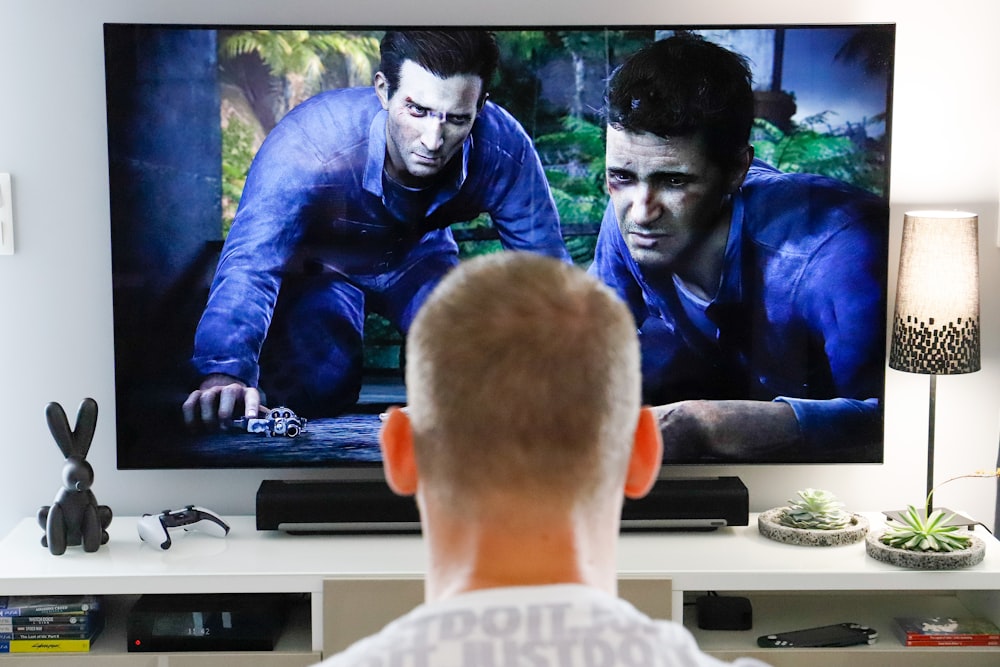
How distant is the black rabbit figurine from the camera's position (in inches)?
123

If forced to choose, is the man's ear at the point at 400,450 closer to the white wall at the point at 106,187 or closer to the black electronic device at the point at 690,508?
the black electronic device at the point at 690,508

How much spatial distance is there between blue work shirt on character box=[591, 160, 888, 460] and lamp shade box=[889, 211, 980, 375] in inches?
4.2

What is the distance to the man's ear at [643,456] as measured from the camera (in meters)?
1.03

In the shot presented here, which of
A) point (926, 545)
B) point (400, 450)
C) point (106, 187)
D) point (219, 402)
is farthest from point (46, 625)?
point (400, 450)

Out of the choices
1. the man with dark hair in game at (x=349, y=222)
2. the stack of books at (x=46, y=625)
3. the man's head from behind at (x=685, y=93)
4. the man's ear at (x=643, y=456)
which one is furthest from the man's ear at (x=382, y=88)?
the man's ear at (x=643, y=456)

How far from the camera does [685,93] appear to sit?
125 inches

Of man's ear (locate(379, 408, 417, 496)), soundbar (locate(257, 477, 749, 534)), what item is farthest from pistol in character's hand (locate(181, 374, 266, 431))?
man's ear (locate(379, 408, 417, 496))

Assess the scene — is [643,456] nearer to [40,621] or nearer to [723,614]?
[723,614]

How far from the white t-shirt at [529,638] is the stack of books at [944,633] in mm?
2469

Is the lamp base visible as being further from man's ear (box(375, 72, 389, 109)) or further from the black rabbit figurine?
the black rabbit figurine

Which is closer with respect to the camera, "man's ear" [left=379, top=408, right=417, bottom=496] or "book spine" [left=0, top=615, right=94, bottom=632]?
"man's ear" [left=379, top=408, right=417, bottom=496]

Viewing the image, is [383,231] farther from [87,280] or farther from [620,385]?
[620,385]

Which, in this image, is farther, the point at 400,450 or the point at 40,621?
the point at 40,621

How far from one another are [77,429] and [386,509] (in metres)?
0.80
